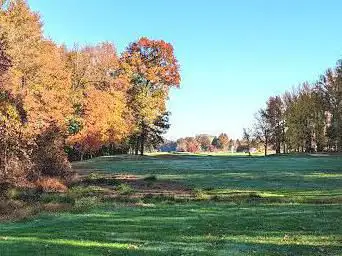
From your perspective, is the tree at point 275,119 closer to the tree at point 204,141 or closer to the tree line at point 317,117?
the tree line at point 317,117

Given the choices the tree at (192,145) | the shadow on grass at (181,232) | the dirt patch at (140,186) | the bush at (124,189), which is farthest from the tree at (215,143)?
the shadow on grass at (181,232)

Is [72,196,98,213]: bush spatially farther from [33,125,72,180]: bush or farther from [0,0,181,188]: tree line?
[33,125,72,180]: bush

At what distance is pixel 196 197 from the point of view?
101 ft

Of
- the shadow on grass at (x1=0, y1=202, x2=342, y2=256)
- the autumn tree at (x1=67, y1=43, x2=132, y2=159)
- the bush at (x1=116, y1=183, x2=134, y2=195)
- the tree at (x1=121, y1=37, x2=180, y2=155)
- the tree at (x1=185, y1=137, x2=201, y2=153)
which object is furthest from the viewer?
the tree at (x1=185, y1=137, x2=201, y2=153)

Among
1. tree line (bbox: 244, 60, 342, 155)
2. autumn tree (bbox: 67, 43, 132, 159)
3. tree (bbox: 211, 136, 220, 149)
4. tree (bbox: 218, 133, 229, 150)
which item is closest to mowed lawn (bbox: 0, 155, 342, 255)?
autumn tree (bbox: 67, 43, 132, 159)

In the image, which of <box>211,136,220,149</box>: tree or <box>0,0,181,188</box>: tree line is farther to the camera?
<box>211,136,220,149</box>: tree

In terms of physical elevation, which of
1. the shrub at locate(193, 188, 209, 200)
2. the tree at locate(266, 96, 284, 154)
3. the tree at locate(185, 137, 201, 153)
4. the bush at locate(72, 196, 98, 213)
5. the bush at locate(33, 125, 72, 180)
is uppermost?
the tree at locate(266, 96, 284, 154)

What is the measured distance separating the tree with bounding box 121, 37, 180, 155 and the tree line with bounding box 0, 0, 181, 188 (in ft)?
0.51

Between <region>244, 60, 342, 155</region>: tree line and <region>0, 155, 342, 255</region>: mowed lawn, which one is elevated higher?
<region>244, 60, 342, 155</region>: tree line

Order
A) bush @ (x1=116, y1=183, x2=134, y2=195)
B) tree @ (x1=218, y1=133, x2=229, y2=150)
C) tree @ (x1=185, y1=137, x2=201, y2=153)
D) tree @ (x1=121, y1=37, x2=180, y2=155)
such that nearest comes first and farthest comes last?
bush @ (x1=116, y1=183, x2=134, y2=195)
tree @ (x1=121, y1=37, x2=180, y2=155)
tree @ (x1=185, y1=137, x2=201, y2=153)
tree @ (x1=218, y1=133, x2=229, y2=150)

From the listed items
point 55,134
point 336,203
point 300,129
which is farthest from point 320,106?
point 336,203

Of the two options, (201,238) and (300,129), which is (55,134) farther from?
(300,129)

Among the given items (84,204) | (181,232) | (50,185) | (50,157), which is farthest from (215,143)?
(181,232)

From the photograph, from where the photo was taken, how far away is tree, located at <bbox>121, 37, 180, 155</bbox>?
7981 centimetres
